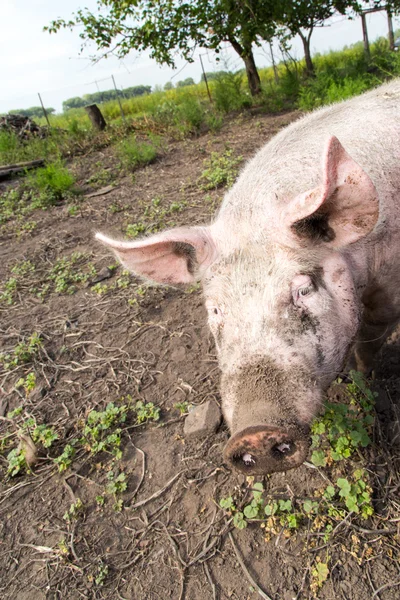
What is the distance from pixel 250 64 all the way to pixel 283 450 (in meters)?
16.9

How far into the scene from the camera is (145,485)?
9.25 feet

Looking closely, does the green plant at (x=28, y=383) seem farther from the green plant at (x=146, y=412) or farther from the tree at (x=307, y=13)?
the tree at (x=307, y=13)

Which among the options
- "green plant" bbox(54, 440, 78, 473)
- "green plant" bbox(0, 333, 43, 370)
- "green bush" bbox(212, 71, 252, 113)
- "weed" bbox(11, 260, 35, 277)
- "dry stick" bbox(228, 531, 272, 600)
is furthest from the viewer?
"green bush" bbox(212, 71, 252, 113)

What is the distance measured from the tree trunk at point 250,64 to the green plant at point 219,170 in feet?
28.0

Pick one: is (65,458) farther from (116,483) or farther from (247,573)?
(247,573)

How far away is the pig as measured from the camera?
5.90 feet

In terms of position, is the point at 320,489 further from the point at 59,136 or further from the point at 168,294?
the point at 59,136

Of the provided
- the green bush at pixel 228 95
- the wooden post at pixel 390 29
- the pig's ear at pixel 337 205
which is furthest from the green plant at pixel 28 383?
the wooden post at pixel 390 29

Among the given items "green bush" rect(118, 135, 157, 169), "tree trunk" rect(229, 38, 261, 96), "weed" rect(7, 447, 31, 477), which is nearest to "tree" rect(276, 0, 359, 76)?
"tree trunk" rect(229, 38, 261, 96)

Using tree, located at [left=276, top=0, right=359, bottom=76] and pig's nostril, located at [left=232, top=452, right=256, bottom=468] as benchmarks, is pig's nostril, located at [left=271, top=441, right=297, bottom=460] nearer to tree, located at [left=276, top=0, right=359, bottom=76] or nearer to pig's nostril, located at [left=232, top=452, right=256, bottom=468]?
pig's nostril, located at [left=232, top=452, right=256, bottom=468]

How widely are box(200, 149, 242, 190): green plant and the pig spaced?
171 inches

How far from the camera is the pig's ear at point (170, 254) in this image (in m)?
2.36

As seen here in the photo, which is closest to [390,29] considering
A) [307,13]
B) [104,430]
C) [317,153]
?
[307,13]

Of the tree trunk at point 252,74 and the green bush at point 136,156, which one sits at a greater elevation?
the tree trunk at point 252,74
